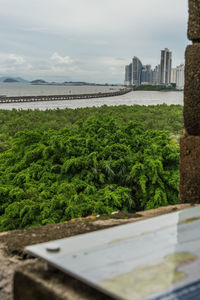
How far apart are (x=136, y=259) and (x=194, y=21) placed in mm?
2479

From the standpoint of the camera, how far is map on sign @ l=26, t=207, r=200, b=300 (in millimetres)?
1556

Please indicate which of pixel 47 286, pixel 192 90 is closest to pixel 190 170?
pixel 192 90

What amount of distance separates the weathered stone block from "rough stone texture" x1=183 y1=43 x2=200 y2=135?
101mm

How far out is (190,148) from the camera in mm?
3615

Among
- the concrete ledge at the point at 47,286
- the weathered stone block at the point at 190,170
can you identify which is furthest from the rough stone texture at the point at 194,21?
the concrete ledge at the point at 47,286

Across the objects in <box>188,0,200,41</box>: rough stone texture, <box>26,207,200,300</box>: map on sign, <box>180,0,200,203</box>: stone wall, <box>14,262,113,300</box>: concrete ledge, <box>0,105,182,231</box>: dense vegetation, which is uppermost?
<box>188,0,200,41</box>: rough stone texture

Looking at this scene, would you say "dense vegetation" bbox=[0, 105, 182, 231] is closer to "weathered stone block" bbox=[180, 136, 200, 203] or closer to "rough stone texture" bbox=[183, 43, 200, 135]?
"weathered stone block" bbox=[180, 136, 200, 203]

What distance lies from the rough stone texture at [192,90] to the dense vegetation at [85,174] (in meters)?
2.55

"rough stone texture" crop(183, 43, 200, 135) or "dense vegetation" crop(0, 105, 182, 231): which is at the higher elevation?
"rough stone texture" crop(183, 43, 200, 135)

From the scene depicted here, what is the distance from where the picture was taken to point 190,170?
3639mm

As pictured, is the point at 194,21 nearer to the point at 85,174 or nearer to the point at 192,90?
the point at 192,90

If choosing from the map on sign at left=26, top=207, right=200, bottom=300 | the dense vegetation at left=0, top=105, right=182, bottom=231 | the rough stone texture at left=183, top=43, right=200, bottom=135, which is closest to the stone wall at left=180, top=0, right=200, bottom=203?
the rough stone texture at left=183, top=43, right=200, bottom=135

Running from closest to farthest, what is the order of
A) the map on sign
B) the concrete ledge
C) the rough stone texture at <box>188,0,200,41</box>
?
1. the map on sign
2. the concrete ledge
3. the rough stone texture at <box>188,0,200,41</box>

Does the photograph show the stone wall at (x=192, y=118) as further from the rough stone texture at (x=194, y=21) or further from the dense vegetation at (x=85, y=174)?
the dense vegetation at (x=85, y=174)
